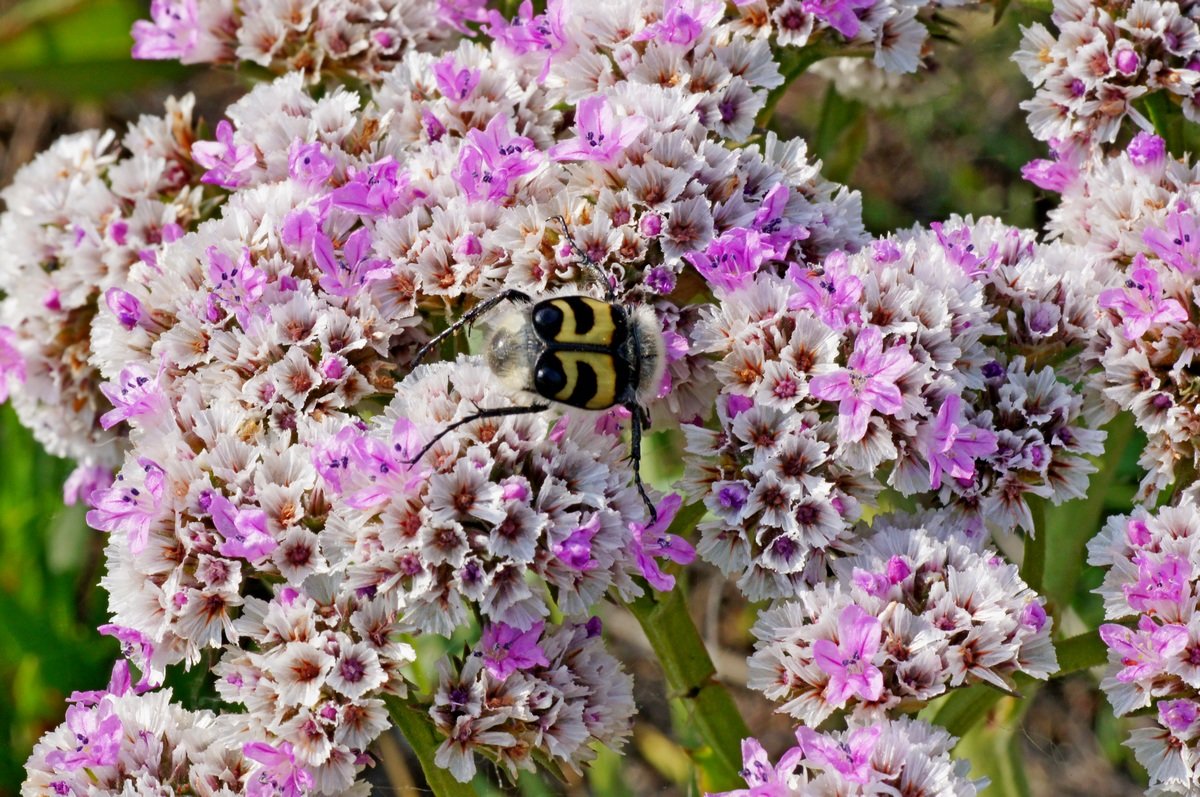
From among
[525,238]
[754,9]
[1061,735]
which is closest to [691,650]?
[525,238]

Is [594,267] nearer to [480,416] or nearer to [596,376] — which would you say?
[596,376]

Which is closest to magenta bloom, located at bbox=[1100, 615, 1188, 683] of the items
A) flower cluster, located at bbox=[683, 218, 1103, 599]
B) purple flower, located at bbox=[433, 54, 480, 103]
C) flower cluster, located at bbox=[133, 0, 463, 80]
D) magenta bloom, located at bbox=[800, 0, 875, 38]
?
flower cluster, located at bbox=[683, 218, 1103, 599]

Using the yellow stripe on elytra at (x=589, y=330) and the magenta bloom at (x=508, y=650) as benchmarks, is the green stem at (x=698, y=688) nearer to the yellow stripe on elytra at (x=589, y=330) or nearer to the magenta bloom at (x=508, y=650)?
the magenta bloom at (x=508, y=650)

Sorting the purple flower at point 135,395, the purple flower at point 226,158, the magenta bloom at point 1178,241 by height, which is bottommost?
the purple flower at point 135,395

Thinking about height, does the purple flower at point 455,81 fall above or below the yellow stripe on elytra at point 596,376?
above

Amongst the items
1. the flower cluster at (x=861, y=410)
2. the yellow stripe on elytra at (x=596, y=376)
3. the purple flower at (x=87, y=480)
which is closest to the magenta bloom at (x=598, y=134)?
the flower cluster at (x=861, y=410)

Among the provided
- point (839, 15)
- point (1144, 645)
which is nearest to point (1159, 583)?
point (1144, 645)
